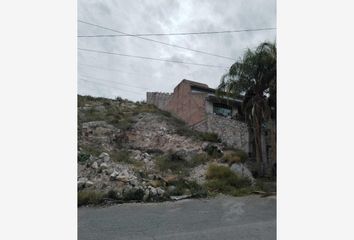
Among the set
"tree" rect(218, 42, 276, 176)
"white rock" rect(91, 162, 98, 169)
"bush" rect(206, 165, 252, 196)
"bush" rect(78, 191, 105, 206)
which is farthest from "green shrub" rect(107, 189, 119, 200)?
"tree" rect(218, 42, 276, 176)

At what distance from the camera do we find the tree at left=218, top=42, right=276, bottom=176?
11257mm

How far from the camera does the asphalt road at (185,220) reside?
5.09 metres

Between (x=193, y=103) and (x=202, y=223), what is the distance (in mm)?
13767

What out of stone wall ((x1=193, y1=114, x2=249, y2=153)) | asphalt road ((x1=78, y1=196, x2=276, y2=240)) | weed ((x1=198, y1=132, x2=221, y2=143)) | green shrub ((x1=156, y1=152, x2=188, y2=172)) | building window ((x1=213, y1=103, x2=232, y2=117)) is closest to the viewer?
asphalt road ((x1=78, y1=196, x2=276, y2=240))

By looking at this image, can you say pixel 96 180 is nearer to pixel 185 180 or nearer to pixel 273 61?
pixel 185 180

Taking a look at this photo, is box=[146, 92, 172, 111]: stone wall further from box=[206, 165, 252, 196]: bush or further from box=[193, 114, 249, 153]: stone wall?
box=[206, 165, 252, 196]: bush

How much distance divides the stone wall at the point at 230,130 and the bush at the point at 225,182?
480 cm

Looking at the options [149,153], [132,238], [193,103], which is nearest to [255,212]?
[132,238]

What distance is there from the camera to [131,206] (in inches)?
314

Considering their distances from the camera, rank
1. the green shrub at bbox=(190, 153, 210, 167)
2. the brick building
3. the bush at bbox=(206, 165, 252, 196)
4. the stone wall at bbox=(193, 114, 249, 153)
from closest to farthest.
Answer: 1. the bush at bbox=(206, 165, 252, 196)
2. the green shrub at bbox=(190, 153, 210, 167)
3. the stone wall at bbox=(193, 114, 249, 153)
4. the brick building

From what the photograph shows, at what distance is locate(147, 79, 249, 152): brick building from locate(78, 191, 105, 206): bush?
25.5 feet

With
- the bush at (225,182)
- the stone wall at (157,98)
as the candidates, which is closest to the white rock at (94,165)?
the bush at (225,182)

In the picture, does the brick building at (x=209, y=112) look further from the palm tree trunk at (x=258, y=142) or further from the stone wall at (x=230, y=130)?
the palm tree trunk at (x=258, y=142)

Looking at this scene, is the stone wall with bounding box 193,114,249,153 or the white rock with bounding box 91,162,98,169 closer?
the white rock with bounding box 91,162,98,169
